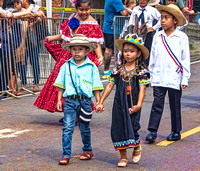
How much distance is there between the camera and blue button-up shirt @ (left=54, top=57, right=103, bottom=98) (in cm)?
582

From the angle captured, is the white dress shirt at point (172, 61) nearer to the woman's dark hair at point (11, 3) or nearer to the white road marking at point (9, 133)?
the white road marking at point (9, 133)

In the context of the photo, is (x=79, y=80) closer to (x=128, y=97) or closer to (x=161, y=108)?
(x=128, y=97)

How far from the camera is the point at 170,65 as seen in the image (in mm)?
6750

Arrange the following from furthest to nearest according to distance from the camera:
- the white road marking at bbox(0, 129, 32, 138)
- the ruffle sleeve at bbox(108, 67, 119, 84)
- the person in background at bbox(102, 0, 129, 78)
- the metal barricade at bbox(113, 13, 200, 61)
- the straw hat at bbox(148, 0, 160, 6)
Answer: the metal barricade at bbox(113, 13, 200, 61)
the person in background at bbox(102, 0, 129, 78)
the straw hat at bbox(148, 0, 160, 6)
the white road marking at bbox(0, 129, 32, 138)
the ruffle sleeve at bbox(108, 67, 119, 84)

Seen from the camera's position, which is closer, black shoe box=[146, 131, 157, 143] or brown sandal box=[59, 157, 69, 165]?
brown sandal box=[59, 157, 69, 165]

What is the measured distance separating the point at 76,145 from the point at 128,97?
1.24 meters

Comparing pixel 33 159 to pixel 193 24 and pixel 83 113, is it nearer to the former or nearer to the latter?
pixel 83 113

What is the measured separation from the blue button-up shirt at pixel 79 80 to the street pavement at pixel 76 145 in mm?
818

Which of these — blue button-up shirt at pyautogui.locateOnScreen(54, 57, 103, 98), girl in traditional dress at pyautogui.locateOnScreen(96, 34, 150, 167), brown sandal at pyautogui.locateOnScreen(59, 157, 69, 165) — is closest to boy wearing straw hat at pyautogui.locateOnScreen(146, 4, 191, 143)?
girl in traditional dress at pyautogui.locateOnScreen(96, 34, 150, 167)

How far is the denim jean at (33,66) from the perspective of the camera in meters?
10.8

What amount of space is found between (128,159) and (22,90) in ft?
18.3

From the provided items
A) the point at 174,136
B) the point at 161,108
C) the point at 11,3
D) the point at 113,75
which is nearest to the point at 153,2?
the point at 11,3

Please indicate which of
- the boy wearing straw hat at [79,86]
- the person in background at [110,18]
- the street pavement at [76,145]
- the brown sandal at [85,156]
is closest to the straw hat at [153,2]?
the person in background at [110,18]

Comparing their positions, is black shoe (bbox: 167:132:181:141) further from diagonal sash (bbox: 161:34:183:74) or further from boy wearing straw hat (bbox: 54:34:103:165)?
boy wearing straw hat (bbox: 54:34:103:165)
